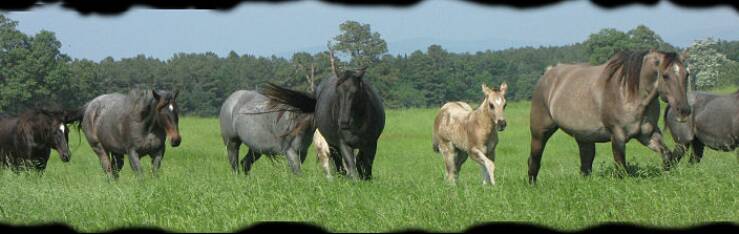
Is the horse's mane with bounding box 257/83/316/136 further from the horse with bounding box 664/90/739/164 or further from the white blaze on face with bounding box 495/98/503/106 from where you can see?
the horse with bounding box 664/90/739/164

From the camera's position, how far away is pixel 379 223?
631 cm

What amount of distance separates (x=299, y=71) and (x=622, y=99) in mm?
69021

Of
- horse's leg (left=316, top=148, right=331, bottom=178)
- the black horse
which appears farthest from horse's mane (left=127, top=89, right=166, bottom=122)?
the black horse

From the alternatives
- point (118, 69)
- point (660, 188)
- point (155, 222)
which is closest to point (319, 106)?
point (155, 222)

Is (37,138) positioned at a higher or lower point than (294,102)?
lower

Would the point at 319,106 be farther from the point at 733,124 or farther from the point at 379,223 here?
the point at 733,124

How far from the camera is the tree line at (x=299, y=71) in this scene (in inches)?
2515

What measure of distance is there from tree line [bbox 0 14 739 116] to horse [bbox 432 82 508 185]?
1223 inches

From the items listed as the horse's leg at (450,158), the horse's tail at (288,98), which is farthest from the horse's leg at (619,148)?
the horse's tail at (288,98)

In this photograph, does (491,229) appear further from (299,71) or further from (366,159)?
(299,71)

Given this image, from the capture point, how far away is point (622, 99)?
7973 millimetres

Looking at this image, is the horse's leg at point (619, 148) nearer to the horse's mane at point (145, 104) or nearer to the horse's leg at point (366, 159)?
the horse's leg at point (366, 159)

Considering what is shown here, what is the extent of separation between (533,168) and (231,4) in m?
8.23

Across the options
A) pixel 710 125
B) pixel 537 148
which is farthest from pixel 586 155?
pixel 710 125
